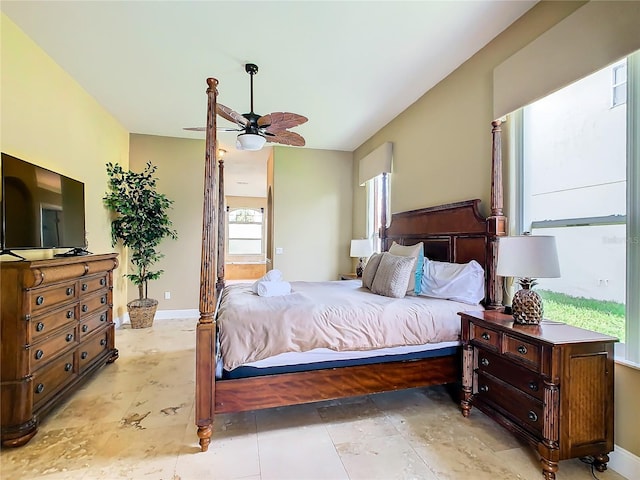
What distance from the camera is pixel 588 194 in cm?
Answer: 200

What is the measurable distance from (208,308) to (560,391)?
6.77 ft

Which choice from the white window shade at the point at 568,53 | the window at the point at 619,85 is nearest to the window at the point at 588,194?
the window at the point at 619,85

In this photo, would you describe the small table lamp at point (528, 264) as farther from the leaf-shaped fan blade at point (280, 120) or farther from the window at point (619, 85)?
the leaf-shaped fan blade at point (280, 120)

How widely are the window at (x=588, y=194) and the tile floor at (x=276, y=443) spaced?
939mm

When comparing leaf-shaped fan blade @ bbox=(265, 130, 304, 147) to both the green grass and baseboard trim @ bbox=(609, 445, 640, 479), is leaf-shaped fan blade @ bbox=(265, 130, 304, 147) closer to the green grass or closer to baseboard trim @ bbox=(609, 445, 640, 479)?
the green grass

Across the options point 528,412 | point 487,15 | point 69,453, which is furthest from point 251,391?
point 487,15

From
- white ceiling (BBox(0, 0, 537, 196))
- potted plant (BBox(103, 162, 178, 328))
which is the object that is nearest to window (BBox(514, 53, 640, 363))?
white ceiling (BBox(0, 0, 537, 196))

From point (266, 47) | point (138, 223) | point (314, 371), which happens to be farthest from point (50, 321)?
point (266, 47)

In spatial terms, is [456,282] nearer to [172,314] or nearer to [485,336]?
[485,336]

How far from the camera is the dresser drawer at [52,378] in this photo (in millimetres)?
2119

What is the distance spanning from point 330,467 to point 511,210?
7.36ft

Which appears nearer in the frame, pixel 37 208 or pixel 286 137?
pixel 37 208

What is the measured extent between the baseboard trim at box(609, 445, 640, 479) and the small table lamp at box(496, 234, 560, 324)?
0.78 m

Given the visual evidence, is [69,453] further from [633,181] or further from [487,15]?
[487,15]
